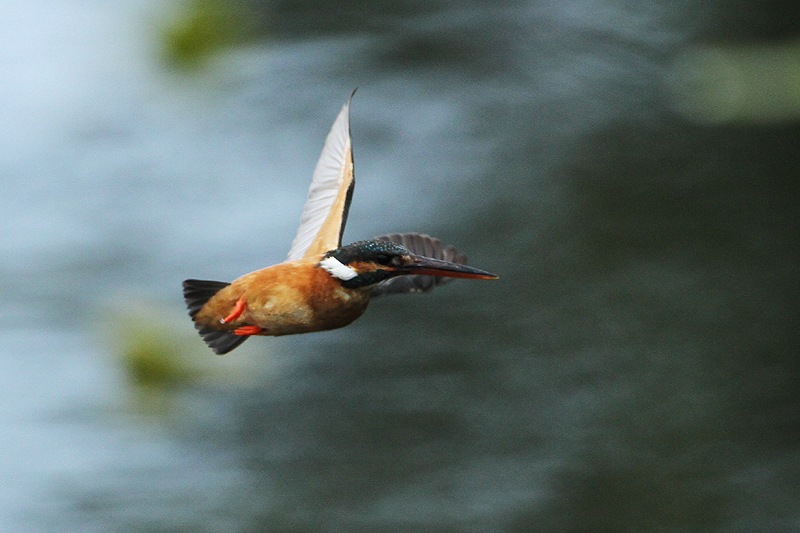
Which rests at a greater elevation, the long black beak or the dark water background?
the dark water background

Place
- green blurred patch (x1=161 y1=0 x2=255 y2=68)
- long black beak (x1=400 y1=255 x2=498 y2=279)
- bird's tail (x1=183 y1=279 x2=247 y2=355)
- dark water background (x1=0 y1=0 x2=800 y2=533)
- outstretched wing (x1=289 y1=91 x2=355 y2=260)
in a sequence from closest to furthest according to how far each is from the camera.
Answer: long black beak (x1=400 y1=255 x2=498 y2=279) < bird's tail (x1=183 y1=279 x2=247 y2=355) < outstretched wing (x1=289 y1=91 x2=355 y2=260) < green blurred patch (x1=161 y1=0 x2=255 y2=68) < dark water background (x1=0 y1=0 x2=800 y2=533)

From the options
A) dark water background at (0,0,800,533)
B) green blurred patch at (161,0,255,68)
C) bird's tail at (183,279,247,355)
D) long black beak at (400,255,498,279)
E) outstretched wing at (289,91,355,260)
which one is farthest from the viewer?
dark water background at (0,0,800,533)

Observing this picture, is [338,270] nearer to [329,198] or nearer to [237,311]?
[237,311]

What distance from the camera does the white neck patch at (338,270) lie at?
5.50 ft

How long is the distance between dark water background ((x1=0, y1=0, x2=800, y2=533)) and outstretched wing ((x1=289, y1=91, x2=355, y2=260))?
10.2 ft

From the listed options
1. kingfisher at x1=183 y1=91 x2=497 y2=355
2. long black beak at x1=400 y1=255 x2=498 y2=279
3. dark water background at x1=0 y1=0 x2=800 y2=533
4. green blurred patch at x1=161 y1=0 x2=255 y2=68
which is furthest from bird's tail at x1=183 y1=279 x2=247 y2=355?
dark water background at x1=0 y1=0 x2=800 y2=533

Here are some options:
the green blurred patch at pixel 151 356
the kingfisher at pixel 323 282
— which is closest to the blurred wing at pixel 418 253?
the kingfisher at pixel 323 282

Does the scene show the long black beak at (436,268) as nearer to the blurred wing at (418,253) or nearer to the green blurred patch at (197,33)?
the blurred wing at (418,253)

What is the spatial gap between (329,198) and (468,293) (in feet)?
14.2

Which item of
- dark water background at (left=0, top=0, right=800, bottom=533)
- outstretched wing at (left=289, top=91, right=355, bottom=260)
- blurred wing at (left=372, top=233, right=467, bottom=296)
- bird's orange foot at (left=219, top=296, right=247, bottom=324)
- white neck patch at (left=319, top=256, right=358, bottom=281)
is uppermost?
dark water background at (left=0, top=0, right=800, bottom=533)

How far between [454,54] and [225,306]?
5585 mm

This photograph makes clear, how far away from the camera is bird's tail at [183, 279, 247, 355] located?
1.76m

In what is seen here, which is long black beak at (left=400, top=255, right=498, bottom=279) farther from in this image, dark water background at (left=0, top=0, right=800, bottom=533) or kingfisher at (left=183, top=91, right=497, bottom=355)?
dark water background at (left=0, top=0, right=800, bottom=533)

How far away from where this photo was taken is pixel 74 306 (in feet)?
Result: 21.2
